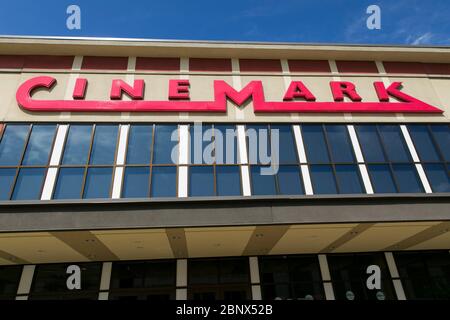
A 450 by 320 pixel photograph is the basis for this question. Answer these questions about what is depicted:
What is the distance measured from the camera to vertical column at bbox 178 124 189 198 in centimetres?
1083

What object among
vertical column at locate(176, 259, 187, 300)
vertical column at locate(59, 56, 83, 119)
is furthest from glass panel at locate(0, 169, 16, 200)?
vertical column at locate(176, 259, 187, 300)

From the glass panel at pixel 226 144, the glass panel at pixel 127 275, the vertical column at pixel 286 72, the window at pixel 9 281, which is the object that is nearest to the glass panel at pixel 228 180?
the glass panel at pixel 226 144

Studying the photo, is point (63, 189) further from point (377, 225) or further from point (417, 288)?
point (417, 288)

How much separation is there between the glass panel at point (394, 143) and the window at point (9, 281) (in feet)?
50.7

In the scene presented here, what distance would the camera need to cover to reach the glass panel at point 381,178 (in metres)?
11.5

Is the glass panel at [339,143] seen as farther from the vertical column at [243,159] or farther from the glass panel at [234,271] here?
the glass panel at [234,271]

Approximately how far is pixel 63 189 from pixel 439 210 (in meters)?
12.7

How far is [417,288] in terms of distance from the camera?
39.3 ft

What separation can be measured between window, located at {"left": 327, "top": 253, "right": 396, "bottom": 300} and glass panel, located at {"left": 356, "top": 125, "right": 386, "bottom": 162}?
4164mm

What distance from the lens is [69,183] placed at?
10.5 m

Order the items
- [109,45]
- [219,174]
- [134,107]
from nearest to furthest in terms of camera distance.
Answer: [219,174] → [134,107] → [109,45]

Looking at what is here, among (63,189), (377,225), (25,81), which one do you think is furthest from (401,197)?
(25,81)

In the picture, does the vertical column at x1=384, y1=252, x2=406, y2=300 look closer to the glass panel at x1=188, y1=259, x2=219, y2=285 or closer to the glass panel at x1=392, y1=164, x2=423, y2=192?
the glass panel at x1=392, y1=164, x2=423, y2=192

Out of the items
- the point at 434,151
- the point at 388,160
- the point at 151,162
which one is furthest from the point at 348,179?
the point at 151,162
